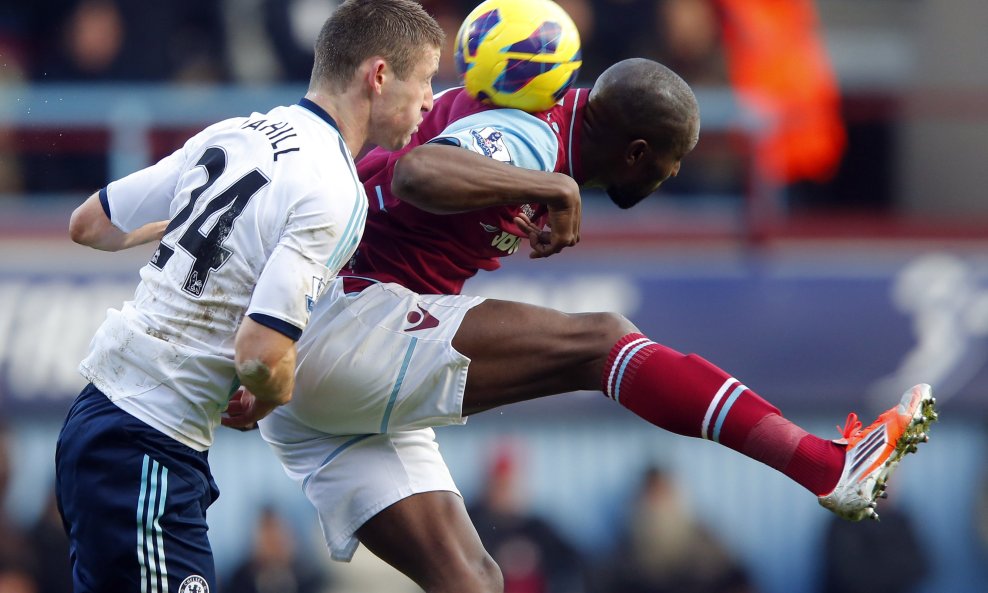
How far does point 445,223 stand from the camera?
4.58 m

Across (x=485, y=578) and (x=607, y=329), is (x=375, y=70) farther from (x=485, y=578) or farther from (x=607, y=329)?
(x=485, y=578)

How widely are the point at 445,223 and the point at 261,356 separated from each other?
0.98 metres

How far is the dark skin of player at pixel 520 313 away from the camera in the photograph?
414cm

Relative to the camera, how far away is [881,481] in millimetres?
4109

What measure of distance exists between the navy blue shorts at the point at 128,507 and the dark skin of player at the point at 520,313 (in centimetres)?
36

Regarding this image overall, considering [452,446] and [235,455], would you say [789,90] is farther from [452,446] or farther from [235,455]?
[235,455]

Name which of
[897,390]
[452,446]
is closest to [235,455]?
[452,446]

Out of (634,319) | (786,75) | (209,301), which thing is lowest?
(634,319)

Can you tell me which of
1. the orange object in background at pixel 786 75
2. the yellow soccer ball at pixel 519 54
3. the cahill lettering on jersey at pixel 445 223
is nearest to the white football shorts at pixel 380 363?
the cahill lettering on jersey at pixel 445 223

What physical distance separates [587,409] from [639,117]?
5467 millimetres

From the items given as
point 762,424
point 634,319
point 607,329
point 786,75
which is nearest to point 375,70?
point 607,329

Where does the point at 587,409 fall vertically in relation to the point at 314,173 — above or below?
below

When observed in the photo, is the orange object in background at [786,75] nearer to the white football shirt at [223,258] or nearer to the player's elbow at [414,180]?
the player's elbow at [414,180]

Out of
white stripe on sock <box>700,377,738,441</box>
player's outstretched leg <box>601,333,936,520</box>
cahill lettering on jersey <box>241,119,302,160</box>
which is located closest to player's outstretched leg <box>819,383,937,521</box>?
player's outstretched leg <box>601,333,936,520</box>
